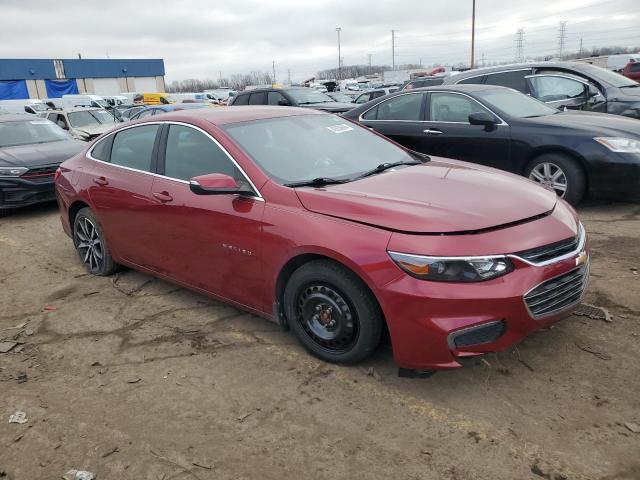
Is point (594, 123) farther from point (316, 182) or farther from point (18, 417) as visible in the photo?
point (18, 417)

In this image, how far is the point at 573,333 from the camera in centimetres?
355

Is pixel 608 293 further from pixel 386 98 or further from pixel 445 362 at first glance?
pixel 386 98

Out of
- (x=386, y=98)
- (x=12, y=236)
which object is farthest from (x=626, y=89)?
(x=12, y=236)

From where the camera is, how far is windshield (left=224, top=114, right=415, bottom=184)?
3.71 metres

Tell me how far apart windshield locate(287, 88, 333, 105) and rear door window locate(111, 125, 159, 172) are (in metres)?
8.64

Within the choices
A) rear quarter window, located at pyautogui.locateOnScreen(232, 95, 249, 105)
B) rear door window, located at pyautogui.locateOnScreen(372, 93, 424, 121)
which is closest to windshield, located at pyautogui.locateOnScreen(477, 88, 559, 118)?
rear door window, located at pyautogui.locateOnScreen(372, 93, 424, 121)

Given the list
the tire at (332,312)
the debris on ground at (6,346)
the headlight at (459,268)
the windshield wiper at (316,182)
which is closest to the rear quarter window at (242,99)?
the debris on ground at (6,346)

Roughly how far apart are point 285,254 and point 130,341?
146 cm

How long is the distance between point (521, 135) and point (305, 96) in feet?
25.9

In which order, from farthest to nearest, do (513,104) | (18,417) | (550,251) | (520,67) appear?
1. (520,67)
2. (513,104)
3. (18,417)
4. (550,251)

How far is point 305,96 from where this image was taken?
1355 centimetres

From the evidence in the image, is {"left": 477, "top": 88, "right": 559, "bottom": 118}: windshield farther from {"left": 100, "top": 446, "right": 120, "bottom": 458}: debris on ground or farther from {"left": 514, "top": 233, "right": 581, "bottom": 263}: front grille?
{"left": 100, "top": 446, "right": 120, "bottom": 458}: debris on ground

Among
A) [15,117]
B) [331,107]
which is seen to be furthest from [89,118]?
[331,107]

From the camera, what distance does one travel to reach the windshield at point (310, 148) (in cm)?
371
